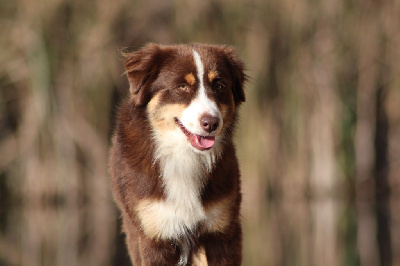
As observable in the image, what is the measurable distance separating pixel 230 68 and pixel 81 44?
460 inches

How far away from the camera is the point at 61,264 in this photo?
481 inches

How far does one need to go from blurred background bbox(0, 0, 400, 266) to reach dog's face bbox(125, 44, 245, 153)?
9.94 meters

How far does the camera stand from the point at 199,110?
4406mm

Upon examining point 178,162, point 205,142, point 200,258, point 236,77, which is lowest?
point 200,258

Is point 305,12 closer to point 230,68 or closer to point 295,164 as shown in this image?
point 295,164

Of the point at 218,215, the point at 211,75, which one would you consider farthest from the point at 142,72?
the point at 218,215

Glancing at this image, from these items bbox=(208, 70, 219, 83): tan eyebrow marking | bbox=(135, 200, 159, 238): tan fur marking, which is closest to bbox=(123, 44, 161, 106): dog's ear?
bbox=(208, 70, 219, 83): tan eyebrow marking

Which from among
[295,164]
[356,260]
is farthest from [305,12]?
[356,260]

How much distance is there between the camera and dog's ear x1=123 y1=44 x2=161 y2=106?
471cm

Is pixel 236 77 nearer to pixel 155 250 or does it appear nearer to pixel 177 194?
pixel 177 194

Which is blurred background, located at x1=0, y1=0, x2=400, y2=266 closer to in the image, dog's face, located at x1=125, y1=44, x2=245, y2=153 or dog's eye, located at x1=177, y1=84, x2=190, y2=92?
dog's face, located at x1=125, y1=44, x2=245, y2=153

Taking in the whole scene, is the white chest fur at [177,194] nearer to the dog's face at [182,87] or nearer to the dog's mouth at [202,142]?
the dog's face at [182,87]

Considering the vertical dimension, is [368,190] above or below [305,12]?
below

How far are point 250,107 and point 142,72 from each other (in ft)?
36.2
